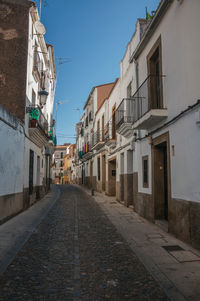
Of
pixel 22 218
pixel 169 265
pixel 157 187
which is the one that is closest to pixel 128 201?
pixel 157 187

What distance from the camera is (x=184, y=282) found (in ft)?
11.7

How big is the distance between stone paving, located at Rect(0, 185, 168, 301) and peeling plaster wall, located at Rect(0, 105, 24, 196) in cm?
229

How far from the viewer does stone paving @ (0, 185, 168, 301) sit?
128 inches

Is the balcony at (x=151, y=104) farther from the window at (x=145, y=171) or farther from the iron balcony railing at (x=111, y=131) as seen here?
the iron balcony railing at (x=111, y=131)

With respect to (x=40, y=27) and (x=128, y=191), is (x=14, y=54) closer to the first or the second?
(x=40, y=27)

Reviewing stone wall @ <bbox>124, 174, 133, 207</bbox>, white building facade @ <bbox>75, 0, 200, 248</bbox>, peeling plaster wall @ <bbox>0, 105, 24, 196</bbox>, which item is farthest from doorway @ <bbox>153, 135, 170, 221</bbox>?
peeling plaster wall @ <bbox>0, 105, 24, 196</bbox>

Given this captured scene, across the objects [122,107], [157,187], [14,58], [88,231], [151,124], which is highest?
[14,58]

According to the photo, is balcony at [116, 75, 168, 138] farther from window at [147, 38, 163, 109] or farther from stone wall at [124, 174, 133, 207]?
stone wall at [124, 174, 133, 207]

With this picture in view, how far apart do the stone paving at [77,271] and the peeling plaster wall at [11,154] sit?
2290 millimetres

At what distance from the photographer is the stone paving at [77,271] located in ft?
10.7

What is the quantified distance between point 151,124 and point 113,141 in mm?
6715

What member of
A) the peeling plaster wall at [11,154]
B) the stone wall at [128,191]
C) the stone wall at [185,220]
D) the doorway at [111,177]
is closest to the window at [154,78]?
the stone wall at [185,220]

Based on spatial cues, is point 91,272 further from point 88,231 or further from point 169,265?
point 88,231

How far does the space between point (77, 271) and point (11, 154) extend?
542cm
